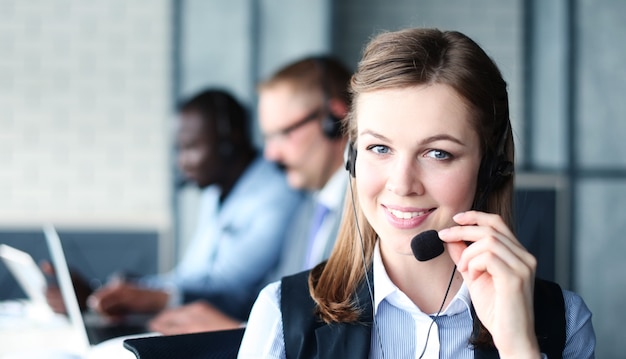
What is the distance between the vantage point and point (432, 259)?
142cm

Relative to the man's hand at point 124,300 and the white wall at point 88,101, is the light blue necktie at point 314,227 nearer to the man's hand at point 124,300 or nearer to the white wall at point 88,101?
the man's hand at point 124,300

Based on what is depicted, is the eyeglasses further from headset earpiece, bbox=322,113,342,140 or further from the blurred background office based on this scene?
the blurred background office

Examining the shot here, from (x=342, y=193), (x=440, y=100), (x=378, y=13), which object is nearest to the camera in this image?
(x=440, y=100)

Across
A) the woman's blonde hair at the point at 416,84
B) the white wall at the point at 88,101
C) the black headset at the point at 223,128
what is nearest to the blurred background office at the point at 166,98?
the white wall at the point at 88,101

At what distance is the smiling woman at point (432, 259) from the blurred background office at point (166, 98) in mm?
2884

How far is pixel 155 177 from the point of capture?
5363 millimetres

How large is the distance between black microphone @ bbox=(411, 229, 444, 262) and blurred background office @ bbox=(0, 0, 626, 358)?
9.74 feet

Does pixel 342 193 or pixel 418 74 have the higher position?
pixel 418 74

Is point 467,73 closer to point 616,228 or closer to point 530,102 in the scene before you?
point 616,228

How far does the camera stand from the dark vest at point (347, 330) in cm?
135

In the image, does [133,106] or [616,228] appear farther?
[133,106]

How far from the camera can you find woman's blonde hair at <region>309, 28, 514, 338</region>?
1.37m

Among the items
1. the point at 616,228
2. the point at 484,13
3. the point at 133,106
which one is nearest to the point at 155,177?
the point at 133,106

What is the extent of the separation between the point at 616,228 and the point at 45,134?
333cm
